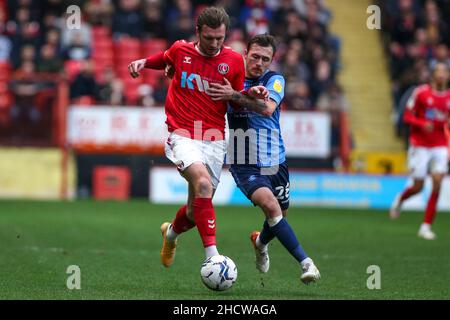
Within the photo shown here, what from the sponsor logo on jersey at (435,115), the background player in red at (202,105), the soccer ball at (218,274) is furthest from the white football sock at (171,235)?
the sponsor logo on jersey at (435,115)

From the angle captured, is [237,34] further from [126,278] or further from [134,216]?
[126,278]

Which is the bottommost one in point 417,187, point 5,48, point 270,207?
point 417,187

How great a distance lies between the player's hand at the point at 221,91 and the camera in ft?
29.4

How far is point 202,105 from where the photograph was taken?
361 inches

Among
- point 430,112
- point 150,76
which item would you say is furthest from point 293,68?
point 430,112

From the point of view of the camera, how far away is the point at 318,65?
2384 cm

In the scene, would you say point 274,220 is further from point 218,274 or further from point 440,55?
point 440,55

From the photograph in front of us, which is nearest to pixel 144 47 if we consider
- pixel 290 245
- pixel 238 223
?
pixel 238 223

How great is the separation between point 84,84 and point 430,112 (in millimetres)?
7963

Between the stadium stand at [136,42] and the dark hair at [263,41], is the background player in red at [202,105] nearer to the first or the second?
the dark hair at [263,41]

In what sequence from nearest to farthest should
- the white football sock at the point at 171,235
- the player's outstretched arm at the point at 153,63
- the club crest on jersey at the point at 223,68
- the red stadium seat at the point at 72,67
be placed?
the club crest on jersey at the point at 223,68
the player's outstretched arm at the point at 153,63
the white football sock at the point at 171,235
the red stadium seat at the point at 72,67

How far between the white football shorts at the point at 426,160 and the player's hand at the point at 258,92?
288 inches

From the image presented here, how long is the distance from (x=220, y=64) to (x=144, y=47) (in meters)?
14.9

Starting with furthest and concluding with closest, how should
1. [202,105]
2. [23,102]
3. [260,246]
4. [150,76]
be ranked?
[150,76]
[23,102]
[260,246]
[202,105]
